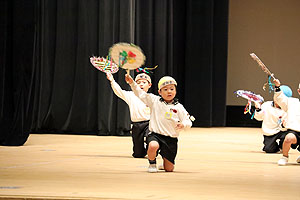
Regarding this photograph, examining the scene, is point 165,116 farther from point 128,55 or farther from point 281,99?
point 281,99

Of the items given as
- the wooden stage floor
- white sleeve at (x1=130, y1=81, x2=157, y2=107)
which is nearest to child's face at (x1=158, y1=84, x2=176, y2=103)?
white sleeve at (x1=130, y1=81, x2=157, y2=107)

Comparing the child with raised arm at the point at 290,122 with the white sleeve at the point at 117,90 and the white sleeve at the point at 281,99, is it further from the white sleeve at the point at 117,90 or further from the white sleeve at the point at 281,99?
the white sleeve at the point at 117,90

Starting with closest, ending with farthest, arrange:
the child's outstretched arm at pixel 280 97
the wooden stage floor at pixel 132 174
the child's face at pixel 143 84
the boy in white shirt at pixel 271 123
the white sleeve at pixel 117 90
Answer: the wooden stage floor at pixel 132 174
the child's outstretched arm at pixel 280 97
the white sleeve at pixel 117 90
the child's face at pixel 143 84
the boy in white shirt at pixel 271 123

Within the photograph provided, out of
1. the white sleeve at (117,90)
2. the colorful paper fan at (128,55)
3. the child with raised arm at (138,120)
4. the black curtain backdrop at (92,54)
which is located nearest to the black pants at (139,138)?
the child with raised arm at (138,120)

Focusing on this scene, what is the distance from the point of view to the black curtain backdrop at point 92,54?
21.4 ft

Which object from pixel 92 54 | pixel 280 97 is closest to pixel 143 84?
pixel 280 97

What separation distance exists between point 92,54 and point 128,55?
3971 millimetres

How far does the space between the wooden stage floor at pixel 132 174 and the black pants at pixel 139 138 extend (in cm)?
10

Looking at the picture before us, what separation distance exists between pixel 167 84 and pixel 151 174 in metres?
0.71

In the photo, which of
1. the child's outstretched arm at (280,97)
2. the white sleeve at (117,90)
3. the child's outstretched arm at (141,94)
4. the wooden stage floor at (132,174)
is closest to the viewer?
the wooden stage floor at (132,174)

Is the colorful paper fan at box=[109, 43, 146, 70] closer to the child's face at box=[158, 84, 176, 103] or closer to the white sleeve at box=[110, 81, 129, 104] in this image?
the child's face at box=[158, 84, 176, 103]

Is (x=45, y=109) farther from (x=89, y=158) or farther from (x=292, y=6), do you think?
(x=292, y=6)

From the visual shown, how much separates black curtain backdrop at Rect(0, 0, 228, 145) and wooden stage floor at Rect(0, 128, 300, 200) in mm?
935

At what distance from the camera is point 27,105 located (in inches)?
258
